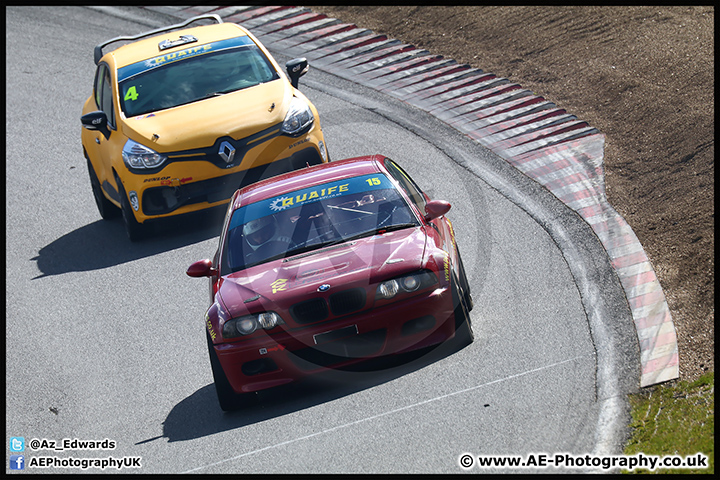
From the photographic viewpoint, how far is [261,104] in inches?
456

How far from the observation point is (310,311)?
7227mm

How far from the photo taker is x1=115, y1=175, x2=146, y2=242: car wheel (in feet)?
38.2

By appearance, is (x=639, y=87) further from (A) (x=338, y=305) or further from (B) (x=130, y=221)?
(A) (x=338, y=305)

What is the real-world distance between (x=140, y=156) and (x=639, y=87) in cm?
682

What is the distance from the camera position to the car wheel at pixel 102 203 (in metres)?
12.7

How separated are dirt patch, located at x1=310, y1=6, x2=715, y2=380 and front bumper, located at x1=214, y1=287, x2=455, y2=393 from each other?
197cm

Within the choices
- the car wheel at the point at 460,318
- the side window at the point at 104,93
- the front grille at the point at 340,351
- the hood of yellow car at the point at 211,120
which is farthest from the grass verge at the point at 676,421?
the side window at the point at 104,93

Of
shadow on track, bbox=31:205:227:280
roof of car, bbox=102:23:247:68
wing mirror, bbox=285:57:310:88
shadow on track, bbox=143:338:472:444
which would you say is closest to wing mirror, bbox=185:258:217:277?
shadow on track, bbox=143:338:472:444

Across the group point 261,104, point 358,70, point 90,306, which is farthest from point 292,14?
point 90,306

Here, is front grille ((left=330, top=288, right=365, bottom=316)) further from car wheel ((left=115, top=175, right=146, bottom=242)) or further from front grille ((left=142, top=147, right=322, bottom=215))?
car wheel ((left=115, top=175, right=146, bottom=242))

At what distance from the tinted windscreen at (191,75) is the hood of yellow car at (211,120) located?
0.74 ft

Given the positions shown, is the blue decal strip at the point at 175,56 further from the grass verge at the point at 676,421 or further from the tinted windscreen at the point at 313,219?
the grass verge at the point at 676,421

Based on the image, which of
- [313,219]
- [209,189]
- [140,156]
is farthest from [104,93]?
[313,219]
